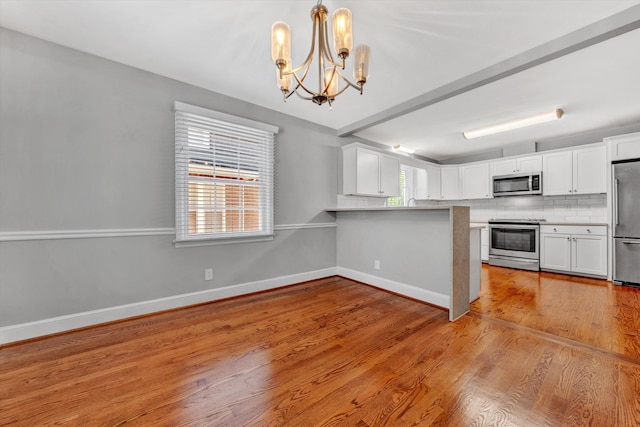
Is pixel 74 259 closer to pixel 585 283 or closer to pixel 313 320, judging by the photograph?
pixel 313 320

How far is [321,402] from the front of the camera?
4.63 ft

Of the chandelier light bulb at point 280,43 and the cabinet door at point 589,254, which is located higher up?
the chandelier light bulb at point 280,43

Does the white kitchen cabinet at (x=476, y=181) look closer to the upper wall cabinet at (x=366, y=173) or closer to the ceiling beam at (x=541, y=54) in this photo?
the upper wall cabinet at (x=366, y=173)

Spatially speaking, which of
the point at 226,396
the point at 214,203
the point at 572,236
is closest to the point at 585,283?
the point at 572,236

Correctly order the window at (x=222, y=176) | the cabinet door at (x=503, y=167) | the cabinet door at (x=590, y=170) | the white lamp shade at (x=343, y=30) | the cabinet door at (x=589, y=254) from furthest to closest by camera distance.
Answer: the cabinet door at (x=503, y=167)
the cabinet door at (x=590, y=170)
the cabinet door at (x=589, y=254)
the window at (x=222, y=176)
the white lamp shade at (x=343, y=30)

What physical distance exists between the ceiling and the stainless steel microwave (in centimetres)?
149

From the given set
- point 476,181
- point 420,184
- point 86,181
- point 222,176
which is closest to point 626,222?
point 476,181

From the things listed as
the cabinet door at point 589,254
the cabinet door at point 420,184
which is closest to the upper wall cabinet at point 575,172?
the cabinet door at point 589,254

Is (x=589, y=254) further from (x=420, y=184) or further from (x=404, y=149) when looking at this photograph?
(x=404, y=149)

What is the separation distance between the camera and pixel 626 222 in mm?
3545

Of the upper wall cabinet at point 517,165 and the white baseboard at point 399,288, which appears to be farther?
the upper wall cabinet at point 517,165

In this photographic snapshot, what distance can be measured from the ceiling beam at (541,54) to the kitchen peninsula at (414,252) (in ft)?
4.14

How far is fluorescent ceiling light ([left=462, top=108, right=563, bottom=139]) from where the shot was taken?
3.43 metres

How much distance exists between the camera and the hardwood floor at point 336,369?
4.36 feet
